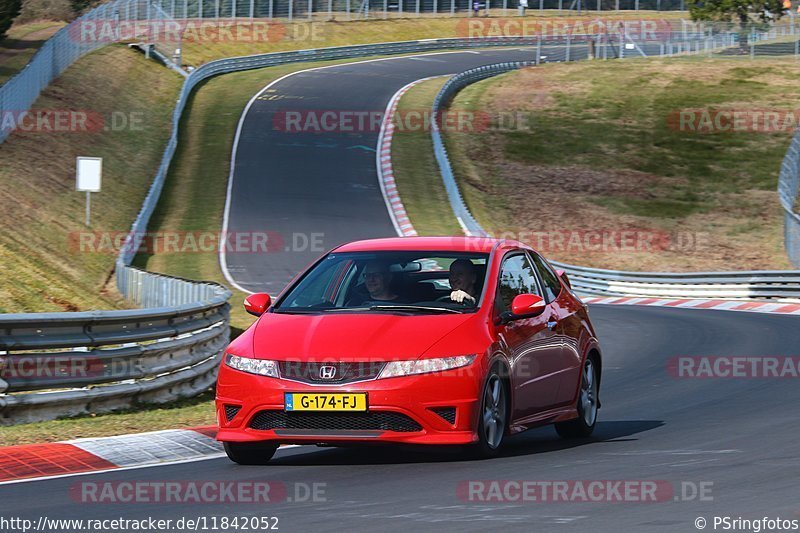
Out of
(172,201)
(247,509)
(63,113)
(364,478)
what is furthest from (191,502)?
(63,113)

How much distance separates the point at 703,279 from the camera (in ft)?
104

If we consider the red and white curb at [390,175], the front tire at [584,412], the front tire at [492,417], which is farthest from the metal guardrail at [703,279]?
the front tire at [492,417]

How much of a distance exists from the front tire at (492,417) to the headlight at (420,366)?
27 cm

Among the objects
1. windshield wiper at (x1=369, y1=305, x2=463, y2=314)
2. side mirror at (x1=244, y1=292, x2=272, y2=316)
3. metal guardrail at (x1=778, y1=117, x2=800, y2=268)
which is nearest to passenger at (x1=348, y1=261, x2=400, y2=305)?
windshield wiper at (x1=369, y1=305, x2=463, y2=314)

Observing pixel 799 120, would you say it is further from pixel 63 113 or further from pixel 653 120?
pixel 63 113

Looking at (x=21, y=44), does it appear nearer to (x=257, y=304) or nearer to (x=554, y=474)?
(x=257, y=304)

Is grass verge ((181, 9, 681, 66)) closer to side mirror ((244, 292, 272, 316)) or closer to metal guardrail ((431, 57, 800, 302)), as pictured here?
metal guardrail ((431, 57, 800, 302))

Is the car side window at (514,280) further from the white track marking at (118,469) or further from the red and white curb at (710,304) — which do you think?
the red and white curb at (710,304)

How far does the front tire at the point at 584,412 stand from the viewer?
33.7 ft

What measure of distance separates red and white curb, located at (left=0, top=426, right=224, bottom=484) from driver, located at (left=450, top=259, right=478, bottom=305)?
204cm

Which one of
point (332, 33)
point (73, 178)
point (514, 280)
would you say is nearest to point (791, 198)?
point (73, 178)

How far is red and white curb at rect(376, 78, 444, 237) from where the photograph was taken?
36362mm

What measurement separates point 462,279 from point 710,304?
21.7 meters

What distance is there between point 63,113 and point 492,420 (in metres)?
34.8
